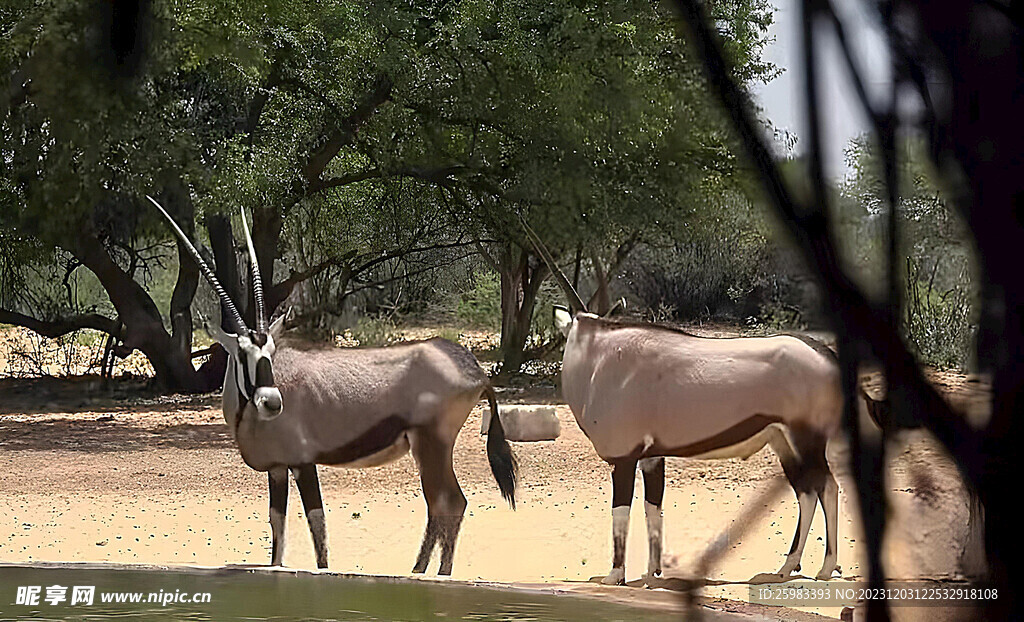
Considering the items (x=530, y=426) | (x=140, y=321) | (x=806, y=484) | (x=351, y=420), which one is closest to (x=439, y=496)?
(x=351, y=420)

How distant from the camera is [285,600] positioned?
4250 millimetres

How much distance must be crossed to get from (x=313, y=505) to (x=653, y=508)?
1.36 meters

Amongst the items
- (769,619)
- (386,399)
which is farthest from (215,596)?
(769,619)

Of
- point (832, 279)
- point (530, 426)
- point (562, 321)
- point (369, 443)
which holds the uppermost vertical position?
point (562, 321)

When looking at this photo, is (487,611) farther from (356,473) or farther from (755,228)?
(755,228)

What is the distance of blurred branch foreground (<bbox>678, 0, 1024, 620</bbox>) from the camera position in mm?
743

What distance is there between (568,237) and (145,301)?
4.44 meters

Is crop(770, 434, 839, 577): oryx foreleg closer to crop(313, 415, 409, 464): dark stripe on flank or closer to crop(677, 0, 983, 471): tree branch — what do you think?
crop(313, 415, 409, 464): dark stripe on flank

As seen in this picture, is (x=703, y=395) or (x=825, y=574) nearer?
(x=825, y=574)

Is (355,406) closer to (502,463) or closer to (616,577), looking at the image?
(502,463)

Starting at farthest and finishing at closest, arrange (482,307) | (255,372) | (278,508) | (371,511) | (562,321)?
(482,307) → (371,511) → (562,321) → (278,508) → (255,372)

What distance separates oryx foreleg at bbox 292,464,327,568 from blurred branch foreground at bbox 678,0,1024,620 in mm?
4533

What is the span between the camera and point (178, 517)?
7.14m

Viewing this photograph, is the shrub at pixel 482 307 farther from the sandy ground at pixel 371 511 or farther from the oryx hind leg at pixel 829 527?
the oryx hind leg at pixel 829 527
